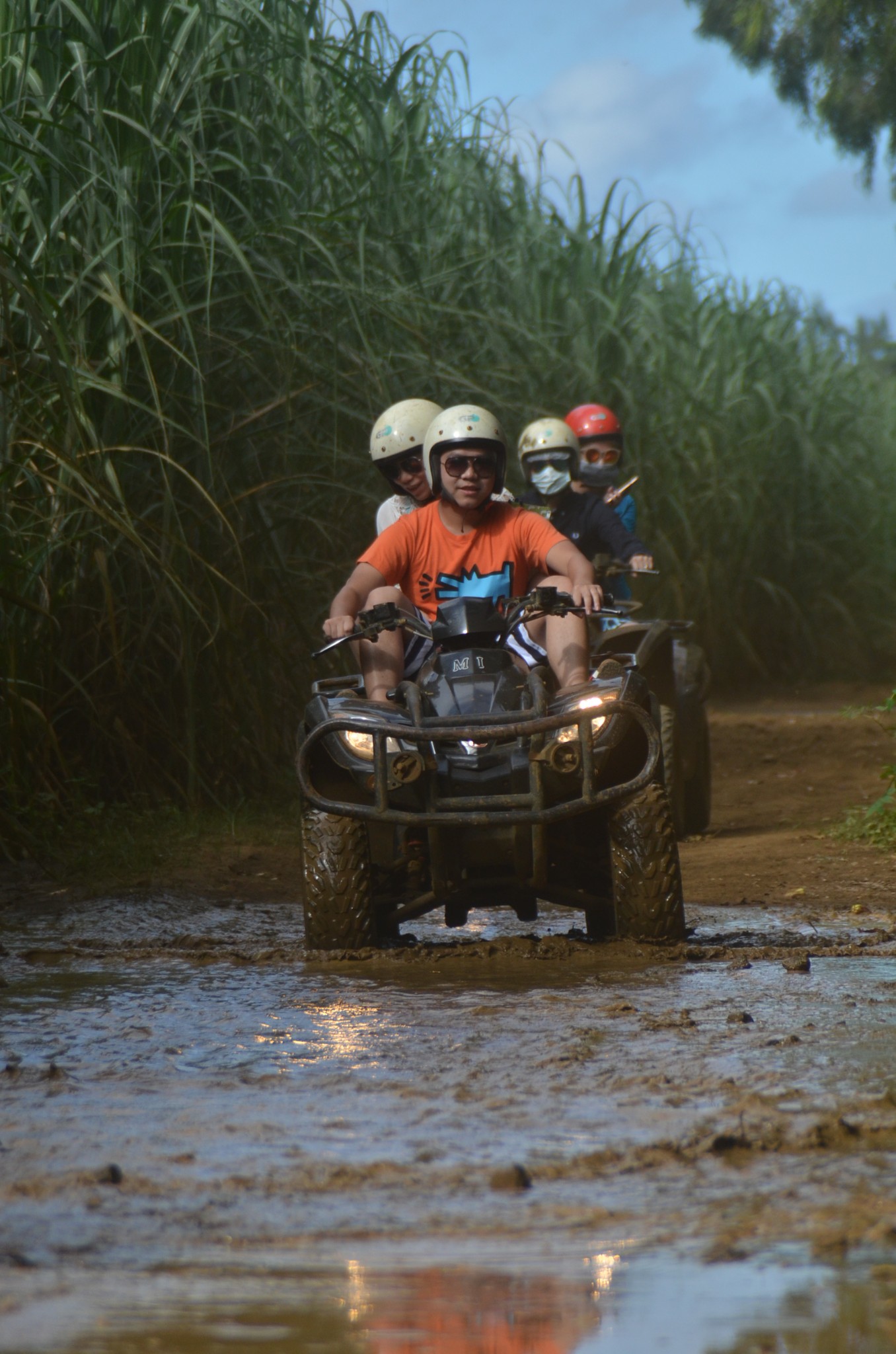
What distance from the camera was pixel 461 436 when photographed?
6.11 metres

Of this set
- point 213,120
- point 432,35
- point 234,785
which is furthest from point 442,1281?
point 432,35

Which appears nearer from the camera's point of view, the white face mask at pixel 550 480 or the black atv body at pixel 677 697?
the black atv body at pixel 677 697

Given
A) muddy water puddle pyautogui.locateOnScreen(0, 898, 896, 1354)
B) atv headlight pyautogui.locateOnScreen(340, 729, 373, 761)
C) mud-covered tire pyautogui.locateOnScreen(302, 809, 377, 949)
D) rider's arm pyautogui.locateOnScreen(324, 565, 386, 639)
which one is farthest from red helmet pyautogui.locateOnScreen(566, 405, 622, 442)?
muddy water puddle pyautogui.locateOnScreen(0, 898, 896, 1354)

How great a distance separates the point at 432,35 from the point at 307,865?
6267 mm

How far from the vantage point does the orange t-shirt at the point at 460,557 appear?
19.9 ft

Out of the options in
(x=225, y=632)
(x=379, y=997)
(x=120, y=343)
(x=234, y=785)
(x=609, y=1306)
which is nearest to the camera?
(x=609, y=1306)

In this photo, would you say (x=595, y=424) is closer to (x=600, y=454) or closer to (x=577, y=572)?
(x=600, y=454)

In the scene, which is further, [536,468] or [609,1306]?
[536,468]

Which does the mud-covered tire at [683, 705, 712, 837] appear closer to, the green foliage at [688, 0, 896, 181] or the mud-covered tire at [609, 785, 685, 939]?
the mud-covered tire at [609, 785, 685, 939]

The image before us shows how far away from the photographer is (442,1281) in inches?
94.5

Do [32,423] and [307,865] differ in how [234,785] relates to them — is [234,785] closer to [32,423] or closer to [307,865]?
[32,423]

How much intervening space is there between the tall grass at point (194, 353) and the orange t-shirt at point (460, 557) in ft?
2.65

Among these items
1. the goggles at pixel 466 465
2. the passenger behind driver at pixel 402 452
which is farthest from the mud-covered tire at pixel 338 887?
the passenger behind driver at pixel 402 452

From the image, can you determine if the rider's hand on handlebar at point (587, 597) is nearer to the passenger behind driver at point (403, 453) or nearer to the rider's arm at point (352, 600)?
the rider's arm at point (352, 600)
